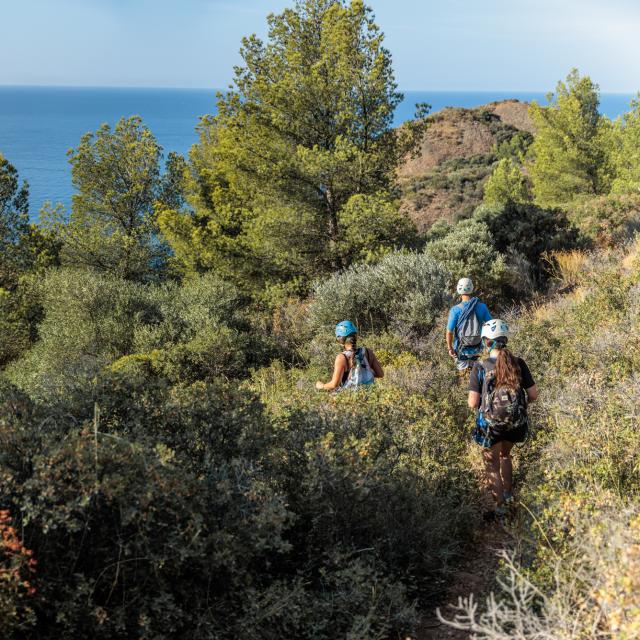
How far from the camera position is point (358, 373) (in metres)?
6.21

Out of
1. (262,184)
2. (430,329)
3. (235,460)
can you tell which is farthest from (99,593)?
(262,184)

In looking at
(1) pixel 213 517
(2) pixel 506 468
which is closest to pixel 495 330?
(2) pixel 506 468

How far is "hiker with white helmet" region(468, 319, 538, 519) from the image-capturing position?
16.1 ft

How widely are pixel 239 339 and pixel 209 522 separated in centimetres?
864

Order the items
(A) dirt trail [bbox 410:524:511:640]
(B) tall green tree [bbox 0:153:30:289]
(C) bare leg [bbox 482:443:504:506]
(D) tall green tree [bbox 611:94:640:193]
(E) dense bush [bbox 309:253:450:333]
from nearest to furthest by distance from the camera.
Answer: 1. (A) dirt trail [bbox 410:524:511:640]
2. (C) bare leg [bbox 482:443:504:506]
3. (E) dense bush [bbox 309:253:450:333]
4. (B) tall green tree [bbox 0:153:30:289]
5. (D) tall green tree [bbox 611:94:640:193]

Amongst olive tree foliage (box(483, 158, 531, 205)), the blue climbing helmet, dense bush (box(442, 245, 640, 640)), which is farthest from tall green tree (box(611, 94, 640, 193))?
the blue climbing helmet

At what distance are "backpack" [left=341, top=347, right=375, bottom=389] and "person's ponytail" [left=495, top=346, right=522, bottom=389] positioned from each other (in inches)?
64.0

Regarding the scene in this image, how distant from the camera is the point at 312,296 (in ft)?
46.9

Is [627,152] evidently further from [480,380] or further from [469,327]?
[480,380]

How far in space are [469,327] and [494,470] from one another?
2.38 meters

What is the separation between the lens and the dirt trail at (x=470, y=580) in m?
3.83

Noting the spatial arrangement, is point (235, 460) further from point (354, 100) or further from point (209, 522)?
point (354, 100)

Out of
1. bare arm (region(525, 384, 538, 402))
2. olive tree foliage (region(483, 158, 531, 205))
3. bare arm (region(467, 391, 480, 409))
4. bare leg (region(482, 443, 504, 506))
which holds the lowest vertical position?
bare leg (region(482, 443, 504, 506))

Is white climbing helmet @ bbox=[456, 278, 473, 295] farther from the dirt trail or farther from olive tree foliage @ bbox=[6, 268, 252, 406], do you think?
olive tree foliage @ bbox=[6, 268, 252, 406]
